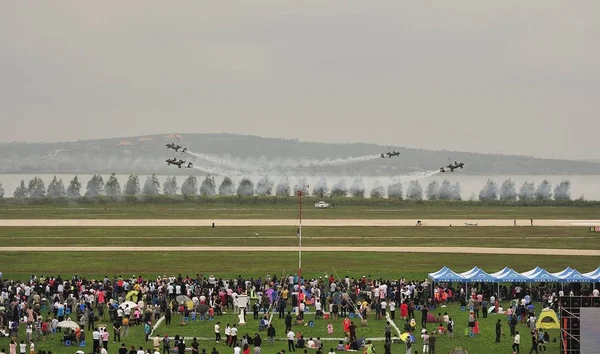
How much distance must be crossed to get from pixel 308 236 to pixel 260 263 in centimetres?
2170

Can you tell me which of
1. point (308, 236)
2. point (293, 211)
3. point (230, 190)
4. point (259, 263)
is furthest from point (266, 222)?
point (230, 190)

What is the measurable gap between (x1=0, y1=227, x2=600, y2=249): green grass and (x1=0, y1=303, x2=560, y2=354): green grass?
3448 cm

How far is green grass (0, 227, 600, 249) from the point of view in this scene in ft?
270

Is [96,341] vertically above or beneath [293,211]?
beneath

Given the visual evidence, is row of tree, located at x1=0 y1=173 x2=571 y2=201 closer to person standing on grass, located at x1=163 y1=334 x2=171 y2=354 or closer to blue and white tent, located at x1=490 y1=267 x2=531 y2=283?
blue and white tent, located at x1=490 y1=267 x2=531 y2=283

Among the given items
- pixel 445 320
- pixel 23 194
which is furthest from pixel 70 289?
pixel 23 194

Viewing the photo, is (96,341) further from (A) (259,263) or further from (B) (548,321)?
(A) (259,263)

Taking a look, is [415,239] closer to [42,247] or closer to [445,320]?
[42,247]

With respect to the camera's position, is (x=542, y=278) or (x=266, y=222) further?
(x=266, y=222)

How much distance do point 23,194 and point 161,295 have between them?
117 meters

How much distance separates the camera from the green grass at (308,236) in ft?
270

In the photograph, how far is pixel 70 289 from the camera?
51000 millimetres

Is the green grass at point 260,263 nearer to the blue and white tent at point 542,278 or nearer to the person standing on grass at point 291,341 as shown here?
the blue and white tent at point 542,278

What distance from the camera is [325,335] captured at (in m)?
43.4
